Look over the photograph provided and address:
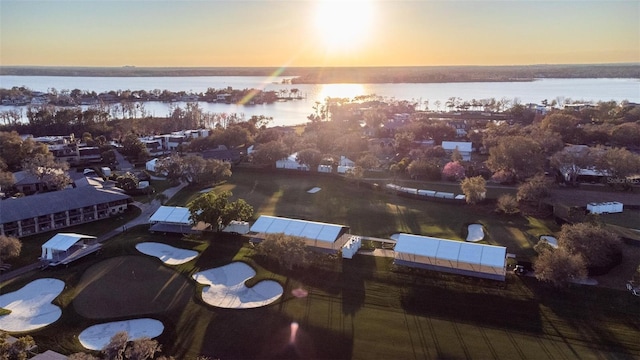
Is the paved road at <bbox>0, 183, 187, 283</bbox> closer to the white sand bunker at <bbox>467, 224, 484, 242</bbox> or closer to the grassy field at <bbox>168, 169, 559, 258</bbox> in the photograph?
the grassy field at <bbox>168, 169, 559, 258</bbox>

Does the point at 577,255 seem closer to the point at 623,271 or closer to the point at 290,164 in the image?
the point at 623,271

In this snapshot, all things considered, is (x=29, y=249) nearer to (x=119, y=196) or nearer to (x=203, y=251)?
(x=119, y=196)

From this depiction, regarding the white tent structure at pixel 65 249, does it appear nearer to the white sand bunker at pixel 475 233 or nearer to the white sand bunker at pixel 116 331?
the white sand bunker at pixel 116 331

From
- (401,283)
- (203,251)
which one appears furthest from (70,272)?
(401,283)

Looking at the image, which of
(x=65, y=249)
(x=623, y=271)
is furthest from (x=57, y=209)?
(x=623, y=271)

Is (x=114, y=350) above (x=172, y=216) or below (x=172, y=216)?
below

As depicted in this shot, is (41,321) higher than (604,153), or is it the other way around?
(604,153)
